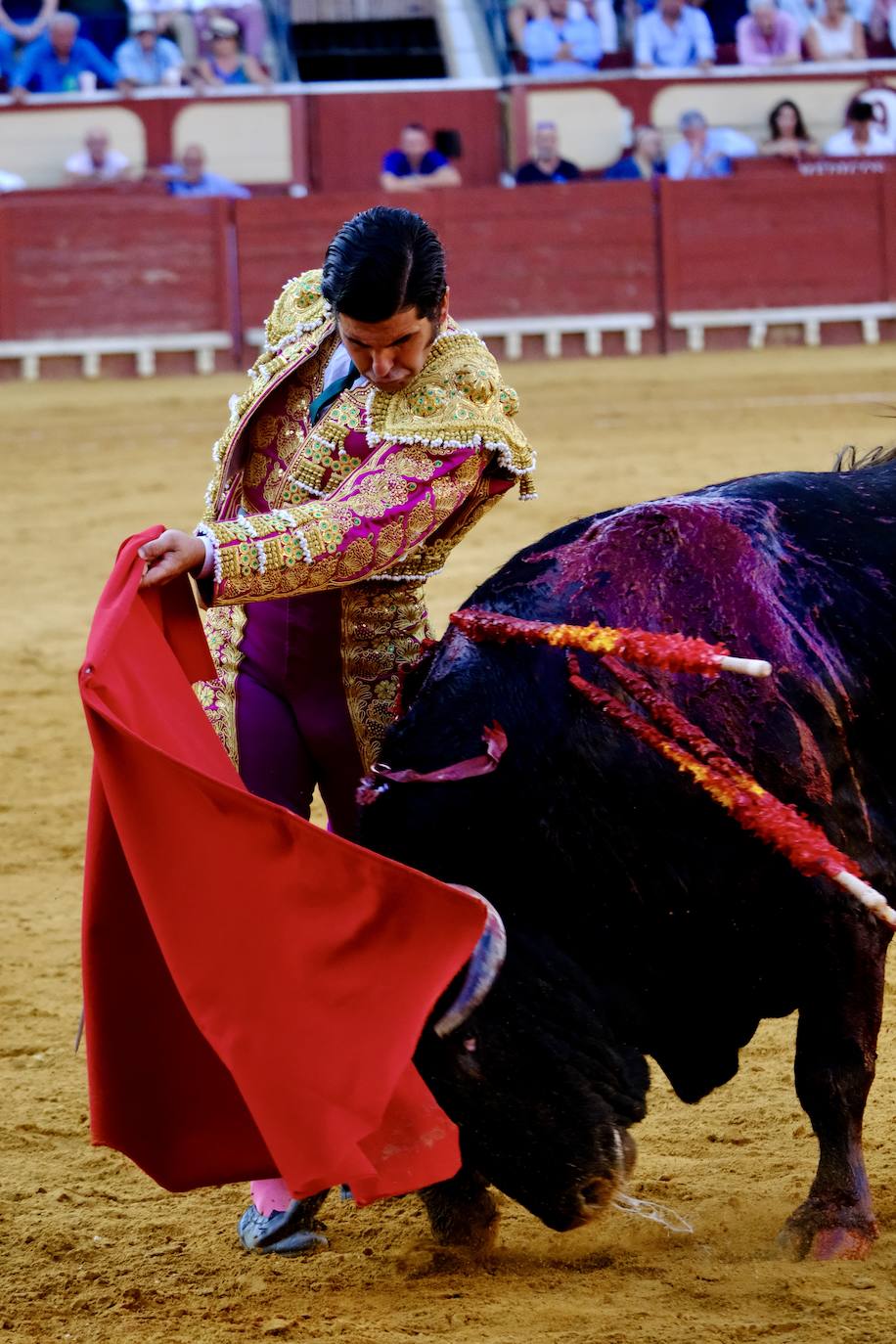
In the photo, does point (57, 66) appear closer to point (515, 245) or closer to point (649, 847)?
point (515, 245)

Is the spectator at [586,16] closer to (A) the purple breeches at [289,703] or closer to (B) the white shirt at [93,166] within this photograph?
(B) the white shirt at [93,166]

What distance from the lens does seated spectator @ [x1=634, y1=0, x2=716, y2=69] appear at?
13.5 meters

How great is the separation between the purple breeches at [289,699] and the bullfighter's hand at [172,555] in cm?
34

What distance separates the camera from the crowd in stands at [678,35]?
44.0 feet

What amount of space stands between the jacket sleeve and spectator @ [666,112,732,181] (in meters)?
11.1

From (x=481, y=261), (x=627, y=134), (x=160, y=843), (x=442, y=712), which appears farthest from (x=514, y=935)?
(x=627, y=134)

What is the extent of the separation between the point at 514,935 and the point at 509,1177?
30cm

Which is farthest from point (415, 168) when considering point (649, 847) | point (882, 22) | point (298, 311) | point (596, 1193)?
point (596, 1193)

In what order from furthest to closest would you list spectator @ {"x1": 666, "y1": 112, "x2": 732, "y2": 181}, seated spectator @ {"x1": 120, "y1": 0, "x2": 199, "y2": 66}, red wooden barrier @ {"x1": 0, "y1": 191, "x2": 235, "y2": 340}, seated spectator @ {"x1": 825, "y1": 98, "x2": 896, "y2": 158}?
seated spectator @ {"x1": 120, "y1": 0, "x2": 199, "y2": 66}, seated spectator @ {"x1": 825, "y1": 98, "x2": 896, "y2": 158}, spectator @ {"x1": 666, "y1": 112, "x2": 732, "y2": 181}, red wooden barrier @ {"x1": 0, "y1": 191, "x2": 235, "y2": 340}

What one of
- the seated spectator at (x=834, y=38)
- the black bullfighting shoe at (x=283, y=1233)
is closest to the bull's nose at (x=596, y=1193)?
the black bullfighting shoe at (x=283, y=1233)

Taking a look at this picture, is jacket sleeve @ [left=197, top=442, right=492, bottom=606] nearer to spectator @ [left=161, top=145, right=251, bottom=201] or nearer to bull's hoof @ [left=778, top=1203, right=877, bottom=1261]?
bull's hoof @ [left=778, top=1203, right=877, bottom=1261]

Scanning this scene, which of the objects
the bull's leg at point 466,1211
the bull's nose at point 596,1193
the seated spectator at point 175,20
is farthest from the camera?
the seated spectator at point 175,20

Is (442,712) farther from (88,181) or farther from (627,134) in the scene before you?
(627,134)

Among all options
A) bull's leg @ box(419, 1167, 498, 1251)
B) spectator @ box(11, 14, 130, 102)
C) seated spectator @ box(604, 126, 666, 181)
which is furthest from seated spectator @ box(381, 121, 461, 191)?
bull's leg @ box(419, 1167, 498, 1251)
